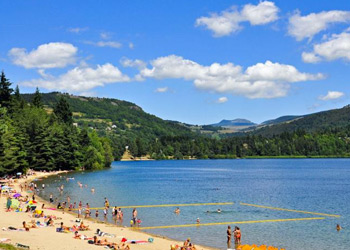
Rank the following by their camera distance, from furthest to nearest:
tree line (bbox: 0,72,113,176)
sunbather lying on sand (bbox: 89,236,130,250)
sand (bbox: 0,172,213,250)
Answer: tree line (bbox: 0,72,113,176) < sunbather lying on sand (bbox: 89,236,130,250) < sand (bbox: 0,172,213,250)

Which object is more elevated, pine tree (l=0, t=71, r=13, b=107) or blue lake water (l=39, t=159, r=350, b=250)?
pine tree (l=0, t=71, r=13, b=107)

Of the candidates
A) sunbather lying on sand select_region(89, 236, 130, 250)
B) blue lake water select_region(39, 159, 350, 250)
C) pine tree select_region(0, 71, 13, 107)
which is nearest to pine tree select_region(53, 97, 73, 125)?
pine tree select_region(0, 71, 13, 107)

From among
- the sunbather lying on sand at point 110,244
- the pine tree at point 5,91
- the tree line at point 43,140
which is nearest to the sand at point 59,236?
the sunbather lying on sand at point 110,244

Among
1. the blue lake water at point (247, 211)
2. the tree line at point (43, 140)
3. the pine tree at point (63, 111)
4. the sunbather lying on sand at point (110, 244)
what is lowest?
the blue lake water at point (247, 211)

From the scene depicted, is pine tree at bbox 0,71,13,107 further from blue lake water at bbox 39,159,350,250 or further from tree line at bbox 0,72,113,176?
blue lake water at bbox 39,159,350,250

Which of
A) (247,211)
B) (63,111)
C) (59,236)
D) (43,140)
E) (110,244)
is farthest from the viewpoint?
(63,111)

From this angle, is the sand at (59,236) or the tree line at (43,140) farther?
the tree line at (43,140)

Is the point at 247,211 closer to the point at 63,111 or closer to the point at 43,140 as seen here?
the point at 43,140

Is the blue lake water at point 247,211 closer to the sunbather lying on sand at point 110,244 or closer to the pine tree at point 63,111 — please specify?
the sunbather lying on sand at point 110,244

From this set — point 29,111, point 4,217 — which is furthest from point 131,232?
point 29,111

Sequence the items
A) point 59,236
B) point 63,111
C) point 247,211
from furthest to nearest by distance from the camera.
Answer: point 63,111, point 247,211, point 59,236

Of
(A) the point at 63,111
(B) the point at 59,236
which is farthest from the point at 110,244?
(A) the point at 63,111

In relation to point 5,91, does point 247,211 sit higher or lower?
lower

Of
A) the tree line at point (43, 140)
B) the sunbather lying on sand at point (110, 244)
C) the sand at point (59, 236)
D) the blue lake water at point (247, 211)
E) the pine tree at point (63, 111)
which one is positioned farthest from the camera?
the pine tree at point (63, 111)
